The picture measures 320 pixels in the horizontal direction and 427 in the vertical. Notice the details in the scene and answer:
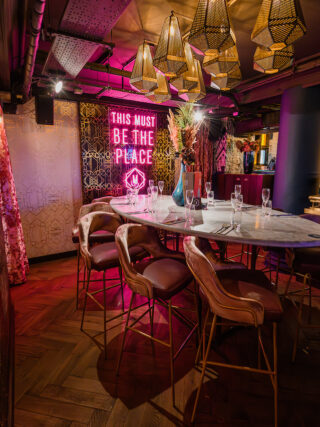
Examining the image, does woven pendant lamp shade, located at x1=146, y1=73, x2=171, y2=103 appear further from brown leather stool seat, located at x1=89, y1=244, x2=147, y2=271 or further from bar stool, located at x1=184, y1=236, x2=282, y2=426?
bar stool, located at x1=184, y1=236, x2=282, y2=426

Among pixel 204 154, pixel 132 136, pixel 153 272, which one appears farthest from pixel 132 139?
pixel 153 272

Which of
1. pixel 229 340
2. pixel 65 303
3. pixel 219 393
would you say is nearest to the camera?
pixel 219 393

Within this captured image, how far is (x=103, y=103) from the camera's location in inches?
176

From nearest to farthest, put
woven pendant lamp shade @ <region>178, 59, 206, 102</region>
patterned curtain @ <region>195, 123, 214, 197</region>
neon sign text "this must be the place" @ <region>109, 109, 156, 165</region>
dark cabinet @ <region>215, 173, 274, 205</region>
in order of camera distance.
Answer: woven pendant lamp shade @ <region>178, 59, 206, 102</region>
neon sign text "this must be the place" @ <region>109, 109, 156, 165</region>
dark cabinet @ <region>215, 173, 274, 205</region>
patterned curtain @ <region>195, 123, 214, 197</region>

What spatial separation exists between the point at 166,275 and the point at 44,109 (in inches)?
141

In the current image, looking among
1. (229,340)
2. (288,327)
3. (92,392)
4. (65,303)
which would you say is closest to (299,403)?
(229,340)

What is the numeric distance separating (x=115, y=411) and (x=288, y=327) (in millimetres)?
1667

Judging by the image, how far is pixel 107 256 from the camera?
204 cm

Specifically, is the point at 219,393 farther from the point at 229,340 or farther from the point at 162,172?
the point at 162,172

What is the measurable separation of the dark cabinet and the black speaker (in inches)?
159

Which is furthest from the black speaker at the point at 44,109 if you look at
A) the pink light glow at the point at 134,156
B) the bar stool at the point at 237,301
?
the bar stool at the point at 237,301

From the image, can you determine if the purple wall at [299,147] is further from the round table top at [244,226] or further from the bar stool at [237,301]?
the bar stool at [237,301]

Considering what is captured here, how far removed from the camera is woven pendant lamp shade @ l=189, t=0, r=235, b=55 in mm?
1659

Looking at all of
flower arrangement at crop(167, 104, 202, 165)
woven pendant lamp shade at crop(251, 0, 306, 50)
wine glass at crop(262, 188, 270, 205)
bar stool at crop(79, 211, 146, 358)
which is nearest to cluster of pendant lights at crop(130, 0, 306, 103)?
woven pendant lamp shade at crop(251, 0, 306, 50)
